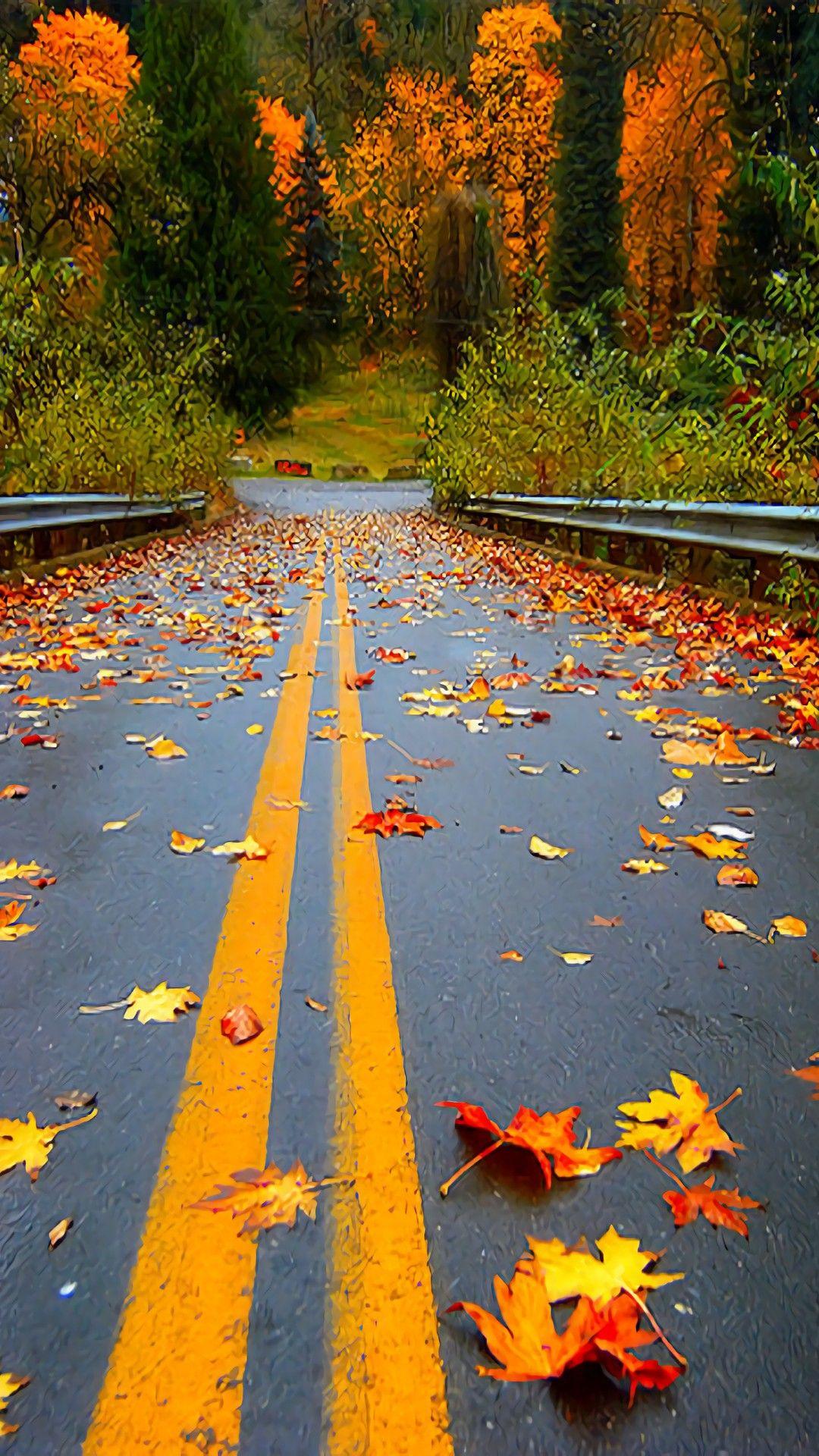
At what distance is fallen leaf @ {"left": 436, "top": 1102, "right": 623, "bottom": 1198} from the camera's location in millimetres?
2316

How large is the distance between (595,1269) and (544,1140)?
1.27 ft

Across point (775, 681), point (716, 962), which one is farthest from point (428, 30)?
point (716, 962)

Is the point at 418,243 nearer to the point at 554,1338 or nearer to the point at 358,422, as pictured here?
the point at 358,422

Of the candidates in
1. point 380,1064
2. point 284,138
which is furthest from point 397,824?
point 284,138

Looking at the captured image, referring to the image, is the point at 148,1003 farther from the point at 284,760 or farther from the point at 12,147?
the point at 12,147

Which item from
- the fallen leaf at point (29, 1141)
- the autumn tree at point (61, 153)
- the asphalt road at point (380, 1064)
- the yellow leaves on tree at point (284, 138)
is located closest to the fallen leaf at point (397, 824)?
the asphalt road at point (380, 1064)

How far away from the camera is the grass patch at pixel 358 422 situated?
57.2 meters

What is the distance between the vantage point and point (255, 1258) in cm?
207

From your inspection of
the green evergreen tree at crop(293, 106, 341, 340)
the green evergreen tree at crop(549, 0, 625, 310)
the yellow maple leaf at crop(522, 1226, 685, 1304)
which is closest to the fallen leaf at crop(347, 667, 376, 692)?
the yellow maple leaf at crop(522, 1226, 685, 1304)

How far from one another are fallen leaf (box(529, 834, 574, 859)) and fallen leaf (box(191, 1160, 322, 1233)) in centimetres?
196

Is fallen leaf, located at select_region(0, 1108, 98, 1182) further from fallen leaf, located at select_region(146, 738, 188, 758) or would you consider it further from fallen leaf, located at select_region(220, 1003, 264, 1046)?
fallen leaf, located at select_region(146, 738, 188, 758)

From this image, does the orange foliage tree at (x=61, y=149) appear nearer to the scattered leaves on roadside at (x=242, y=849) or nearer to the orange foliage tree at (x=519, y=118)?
the scattered leaves on roadside at (x=242, y=849)

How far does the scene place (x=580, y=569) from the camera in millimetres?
15086

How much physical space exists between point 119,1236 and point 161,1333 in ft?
0.90
